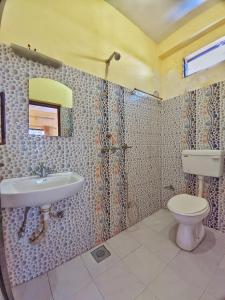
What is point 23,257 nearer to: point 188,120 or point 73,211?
point 73,211

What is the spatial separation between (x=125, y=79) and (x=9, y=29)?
1190mm

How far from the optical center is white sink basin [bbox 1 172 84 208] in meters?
0.89

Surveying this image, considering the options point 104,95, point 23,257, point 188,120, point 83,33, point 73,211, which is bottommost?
point 23,257

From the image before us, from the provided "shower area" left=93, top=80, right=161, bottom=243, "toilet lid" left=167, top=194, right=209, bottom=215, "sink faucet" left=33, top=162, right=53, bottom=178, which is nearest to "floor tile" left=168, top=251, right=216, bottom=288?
"toilet lid" left=167, top=194, right=209, bottom=215

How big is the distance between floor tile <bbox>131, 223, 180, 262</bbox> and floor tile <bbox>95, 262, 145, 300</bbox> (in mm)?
385

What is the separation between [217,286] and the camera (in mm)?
1149

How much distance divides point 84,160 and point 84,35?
1.22m

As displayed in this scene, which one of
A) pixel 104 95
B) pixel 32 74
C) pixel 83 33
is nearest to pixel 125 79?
pixel 104 95

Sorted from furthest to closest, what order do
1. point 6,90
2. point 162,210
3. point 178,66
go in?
1. point 162,210
2. point 178,66
3. point 6,90

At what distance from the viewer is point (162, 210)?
7.95 ft

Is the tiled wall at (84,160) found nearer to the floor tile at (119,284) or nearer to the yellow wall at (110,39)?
the yellow wall at (110,39)

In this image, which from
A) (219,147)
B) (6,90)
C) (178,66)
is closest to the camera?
(6,90)

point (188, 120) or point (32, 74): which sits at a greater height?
point (32, 74)

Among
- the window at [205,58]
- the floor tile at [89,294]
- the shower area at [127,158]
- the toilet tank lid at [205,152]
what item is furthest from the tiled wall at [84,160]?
the window at [205,58]
